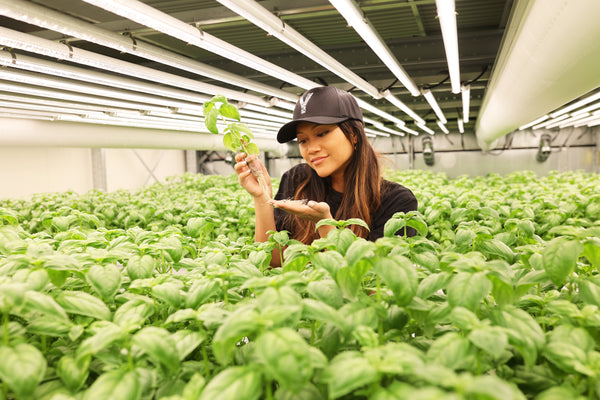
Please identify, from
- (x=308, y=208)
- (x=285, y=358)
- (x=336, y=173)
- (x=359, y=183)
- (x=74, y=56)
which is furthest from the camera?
(x=74, y=56)

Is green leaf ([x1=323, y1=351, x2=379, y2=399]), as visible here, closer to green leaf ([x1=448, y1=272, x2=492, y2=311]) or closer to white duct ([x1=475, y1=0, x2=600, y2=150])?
green leaf ([x1=448, y1=272, x2=492, y2=311])

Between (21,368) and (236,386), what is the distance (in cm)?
40

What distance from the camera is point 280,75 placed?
4.24 m

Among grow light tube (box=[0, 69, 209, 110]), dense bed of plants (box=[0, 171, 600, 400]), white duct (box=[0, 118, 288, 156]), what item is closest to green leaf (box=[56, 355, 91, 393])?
dense bed of plants (box=[0, 171, 600, 400])

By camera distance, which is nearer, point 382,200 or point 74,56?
point 382,200

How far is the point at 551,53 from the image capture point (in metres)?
2.52

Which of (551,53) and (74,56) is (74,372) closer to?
(551,53)

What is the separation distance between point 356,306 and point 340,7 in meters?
2.04

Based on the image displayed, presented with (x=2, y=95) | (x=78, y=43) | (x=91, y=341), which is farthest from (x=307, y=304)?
(x=2, y=95)

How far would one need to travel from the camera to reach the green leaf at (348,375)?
2.12 feet

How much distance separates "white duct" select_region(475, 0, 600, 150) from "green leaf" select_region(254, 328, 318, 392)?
1964 mm

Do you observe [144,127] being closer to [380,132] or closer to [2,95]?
[2,95]

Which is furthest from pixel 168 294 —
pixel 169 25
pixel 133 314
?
pixel 169 25

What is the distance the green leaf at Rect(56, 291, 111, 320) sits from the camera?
907mm
